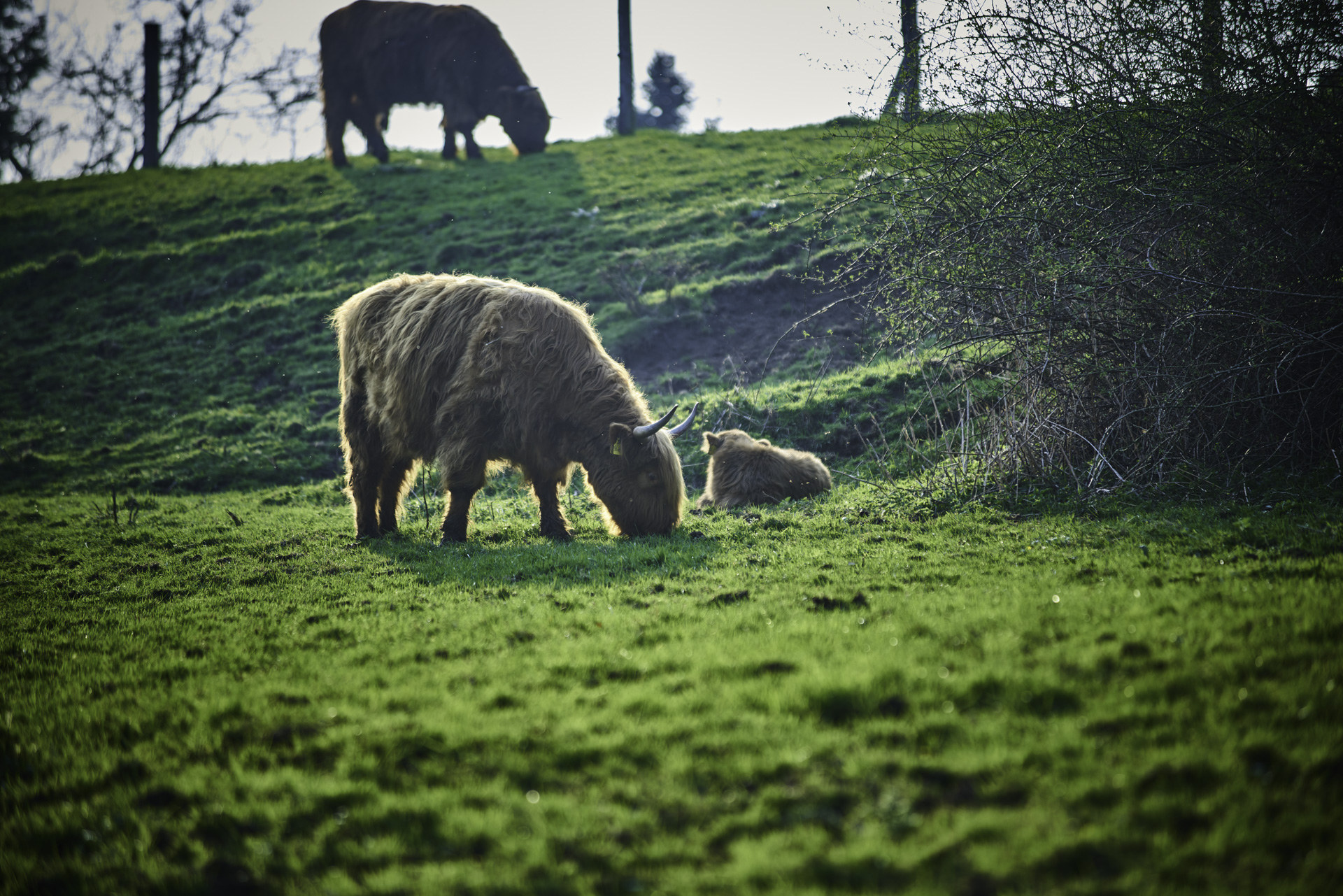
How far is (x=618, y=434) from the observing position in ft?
25.6

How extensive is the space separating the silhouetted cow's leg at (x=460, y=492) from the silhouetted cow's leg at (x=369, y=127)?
23.7 metres

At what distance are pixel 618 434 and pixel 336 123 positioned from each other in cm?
2548

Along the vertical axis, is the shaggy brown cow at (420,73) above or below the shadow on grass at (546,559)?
above

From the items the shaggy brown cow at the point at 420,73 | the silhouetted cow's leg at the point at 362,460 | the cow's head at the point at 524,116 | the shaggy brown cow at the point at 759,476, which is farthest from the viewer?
the cow's head at the point at 524,116

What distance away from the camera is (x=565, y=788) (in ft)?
9.73

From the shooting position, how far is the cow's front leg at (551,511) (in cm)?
847

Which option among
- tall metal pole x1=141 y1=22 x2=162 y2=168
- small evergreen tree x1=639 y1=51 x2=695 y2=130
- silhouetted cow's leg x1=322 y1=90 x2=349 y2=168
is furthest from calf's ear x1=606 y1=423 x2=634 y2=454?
small evergreen tree x1=639 y1=51 x2=695 y2=130

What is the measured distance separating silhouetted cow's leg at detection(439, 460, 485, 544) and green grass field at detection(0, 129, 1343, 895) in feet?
1.01

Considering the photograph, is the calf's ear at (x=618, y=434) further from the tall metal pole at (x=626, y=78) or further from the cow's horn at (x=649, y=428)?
the tall metal pole at (x=626, y=78)

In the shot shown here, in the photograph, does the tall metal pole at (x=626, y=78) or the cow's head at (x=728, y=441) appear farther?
the tall metal pole at (x=626, y=78)

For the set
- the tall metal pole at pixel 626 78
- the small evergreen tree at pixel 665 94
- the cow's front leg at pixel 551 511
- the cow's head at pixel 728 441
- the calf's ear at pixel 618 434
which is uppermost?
the small evergreen tree at pixel 665 94

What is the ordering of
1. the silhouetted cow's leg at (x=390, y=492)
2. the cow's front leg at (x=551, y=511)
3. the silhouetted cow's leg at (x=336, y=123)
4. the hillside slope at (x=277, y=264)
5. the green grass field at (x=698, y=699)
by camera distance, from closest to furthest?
1. the green grass field at (x=698, y=699)
2. the cow's front leg at (x=551, y=511)
3. the silhouetted cow's leg at (x=390, y=492)
4. the hillside slope at (x=277, y=264)
5. the silhouetted cow's leg at (x=336, y=123)

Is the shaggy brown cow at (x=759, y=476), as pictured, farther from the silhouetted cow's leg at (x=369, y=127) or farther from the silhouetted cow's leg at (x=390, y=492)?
the silhouetted cow's leg at (x=369, y=127)

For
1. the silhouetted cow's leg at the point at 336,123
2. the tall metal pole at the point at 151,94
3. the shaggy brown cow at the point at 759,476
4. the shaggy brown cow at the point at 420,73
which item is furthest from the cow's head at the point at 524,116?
the shaggy brown cow at the point at 759,476
